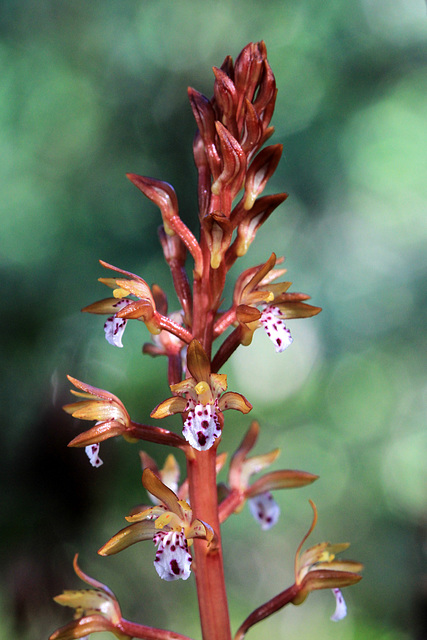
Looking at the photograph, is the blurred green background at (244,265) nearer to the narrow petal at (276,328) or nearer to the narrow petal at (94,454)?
the narrow petal at (94,454)

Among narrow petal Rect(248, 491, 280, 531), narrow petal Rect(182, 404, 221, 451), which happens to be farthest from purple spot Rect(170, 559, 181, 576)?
narrow petal Rect(248, 491, 280, 531)

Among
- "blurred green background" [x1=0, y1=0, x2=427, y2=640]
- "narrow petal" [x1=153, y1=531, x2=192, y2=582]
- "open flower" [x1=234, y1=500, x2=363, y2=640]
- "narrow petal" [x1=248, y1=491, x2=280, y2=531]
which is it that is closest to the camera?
"narrow petal" [x1=153, y1=531, x2=192, y2=582]

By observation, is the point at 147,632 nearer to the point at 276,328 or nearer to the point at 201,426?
the point at 201,426

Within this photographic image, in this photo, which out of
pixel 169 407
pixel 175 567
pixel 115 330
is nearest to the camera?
pixel 175 567

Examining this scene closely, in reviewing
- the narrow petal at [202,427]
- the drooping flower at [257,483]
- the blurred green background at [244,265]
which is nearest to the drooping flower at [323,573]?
the drooping flower at [257,483]

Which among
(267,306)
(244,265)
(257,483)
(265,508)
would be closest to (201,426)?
(267,306)

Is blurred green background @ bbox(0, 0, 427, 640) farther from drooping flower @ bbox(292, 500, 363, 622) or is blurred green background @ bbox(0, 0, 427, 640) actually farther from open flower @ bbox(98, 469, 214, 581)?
open flower @ bbox(98, 469, 214, 581)

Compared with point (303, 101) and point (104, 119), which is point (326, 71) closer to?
point (303, 101)
